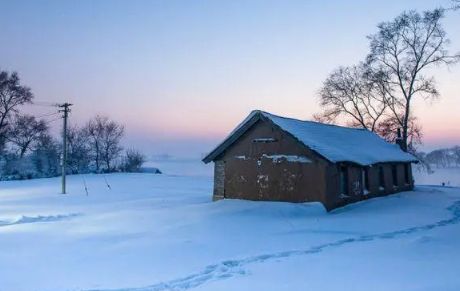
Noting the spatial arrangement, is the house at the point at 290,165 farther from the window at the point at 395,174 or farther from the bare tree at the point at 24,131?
the bare tree at the point at 24,131

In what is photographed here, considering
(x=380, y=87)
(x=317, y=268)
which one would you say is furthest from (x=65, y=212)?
(x=380, y=87)

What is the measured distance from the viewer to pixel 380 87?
4031cm

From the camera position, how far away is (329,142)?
2062 centimetres

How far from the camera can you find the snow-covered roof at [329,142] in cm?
1825

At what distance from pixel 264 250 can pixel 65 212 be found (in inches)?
469

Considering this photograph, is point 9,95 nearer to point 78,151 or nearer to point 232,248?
point 78,151

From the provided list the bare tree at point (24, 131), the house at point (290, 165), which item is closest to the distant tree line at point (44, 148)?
the bare tree at point (24, 131)

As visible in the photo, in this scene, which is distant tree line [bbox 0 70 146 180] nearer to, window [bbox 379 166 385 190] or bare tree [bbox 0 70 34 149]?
bare tree [bbox 0 70 34 149]

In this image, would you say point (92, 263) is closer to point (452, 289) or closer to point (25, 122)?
point (452, 289)

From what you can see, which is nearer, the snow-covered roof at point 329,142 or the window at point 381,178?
the snow-covered roof at point 329,142

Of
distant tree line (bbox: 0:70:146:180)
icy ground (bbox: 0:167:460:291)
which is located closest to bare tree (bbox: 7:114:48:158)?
distant tree line (bbox: 0:70:146:180)

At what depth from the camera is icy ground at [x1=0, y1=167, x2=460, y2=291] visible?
7750 millimetres

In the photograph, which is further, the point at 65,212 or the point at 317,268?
the point at 65,212

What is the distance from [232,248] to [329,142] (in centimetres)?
1160
